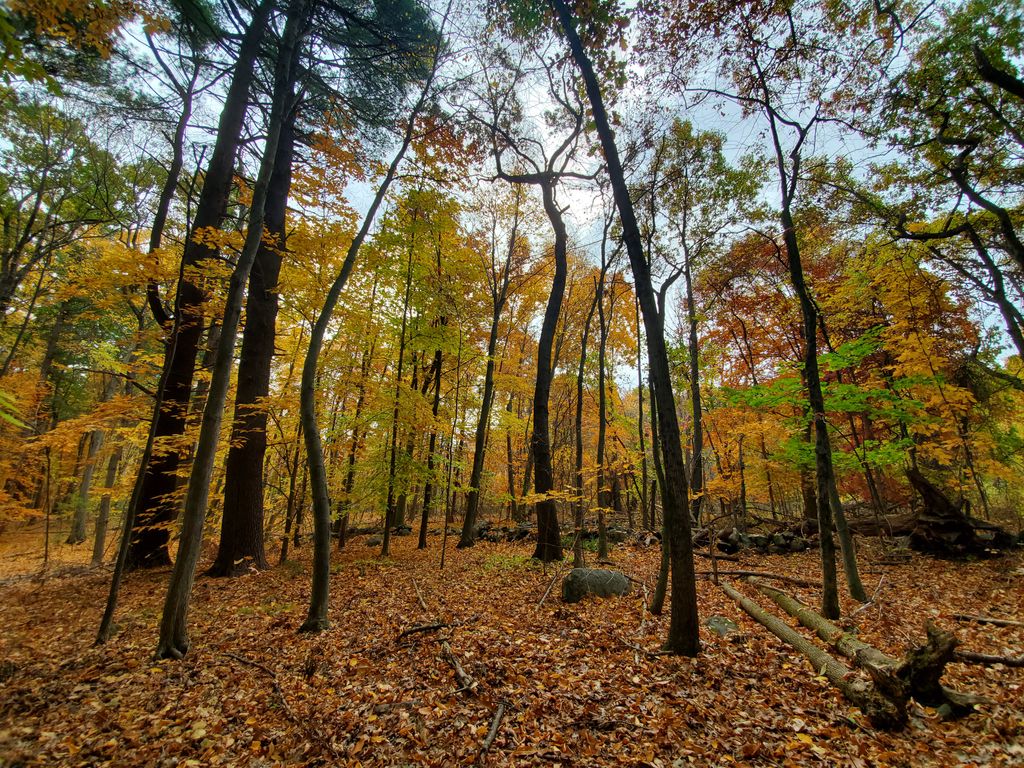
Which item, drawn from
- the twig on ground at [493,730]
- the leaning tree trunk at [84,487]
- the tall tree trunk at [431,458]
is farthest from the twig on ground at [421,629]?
the leaning tree trunk at [84,487]

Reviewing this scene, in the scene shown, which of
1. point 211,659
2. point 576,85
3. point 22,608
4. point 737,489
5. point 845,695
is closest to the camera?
point 845,695

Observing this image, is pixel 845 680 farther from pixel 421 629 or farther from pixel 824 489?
pixel 421 629

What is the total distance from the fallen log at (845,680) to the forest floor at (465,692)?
0.33 ft

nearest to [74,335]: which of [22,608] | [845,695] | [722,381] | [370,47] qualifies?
[22,608]

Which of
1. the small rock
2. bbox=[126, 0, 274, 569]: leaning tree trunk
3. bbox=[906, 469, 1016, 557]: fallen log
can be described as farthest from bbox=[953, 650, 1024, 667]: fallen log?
bbox=[126, 0, 274, 569]: leaning tree trunk

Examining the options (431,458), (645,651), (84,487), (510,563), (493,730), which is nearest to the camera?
(493,730)

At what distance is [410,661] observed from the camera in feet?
14.4

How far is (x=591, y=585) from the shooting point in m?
6.82

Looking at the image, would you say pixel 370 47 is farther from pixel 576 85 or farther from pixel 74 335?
pixel 74 335

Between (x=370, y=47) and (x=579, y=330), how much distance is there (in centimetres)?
1227

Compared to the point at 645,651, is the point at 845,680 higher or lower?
higher

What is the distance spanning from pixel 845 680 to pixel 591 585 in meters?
3.75

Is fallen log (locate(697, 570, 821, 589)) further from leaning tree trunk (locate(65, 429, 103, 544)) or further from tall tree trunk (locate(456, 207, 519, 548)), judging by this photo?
leaning tree trunk (locate(65, 429, 103, 544))

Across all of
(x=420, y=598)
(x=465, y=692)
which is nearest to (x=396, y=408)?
(x=420, y=598)
